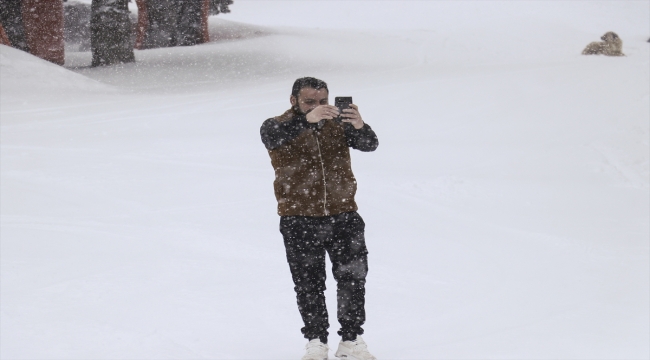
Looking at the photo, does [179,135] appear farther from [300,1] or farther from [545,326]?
[300,1]

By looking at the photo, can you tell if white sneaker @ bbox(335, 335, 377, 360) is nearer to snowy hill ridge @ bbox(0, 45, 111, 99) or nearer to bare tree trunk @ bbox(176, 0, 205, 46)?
snowy hill ridge @ bbox(0, 45, 111, 99)

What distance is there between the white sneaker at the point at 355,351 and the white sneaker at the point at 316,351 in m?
0.11

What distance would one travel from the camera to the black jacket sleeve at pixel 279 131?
4215 mm

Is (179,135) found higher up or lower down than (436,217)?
higher up

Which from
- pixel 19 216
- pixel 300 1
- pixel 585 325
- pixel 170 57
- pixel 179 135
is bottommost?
pixel 585 325

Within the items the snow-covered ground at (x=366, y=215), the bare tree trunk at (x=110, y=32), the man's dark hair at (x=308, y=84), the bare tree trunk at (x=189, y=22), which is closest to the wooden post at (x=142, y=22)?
the bare tree trunk at (x=189, y=22)

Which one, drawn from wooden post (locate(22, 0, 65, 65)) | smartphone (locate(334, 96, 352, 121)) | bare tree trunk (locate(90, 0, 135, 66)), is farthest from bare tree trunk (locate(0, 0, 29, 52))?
smartphone (locate(334, 96, 352, 121))

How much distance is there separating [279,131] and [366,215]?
4.76 m

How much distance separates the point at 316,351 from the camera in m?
4.51

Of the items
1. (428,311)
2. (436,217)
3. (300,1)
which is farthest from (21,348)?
(300,1)

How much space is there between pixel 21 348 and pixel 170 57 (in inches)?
732

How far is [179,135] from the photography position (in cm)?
1223

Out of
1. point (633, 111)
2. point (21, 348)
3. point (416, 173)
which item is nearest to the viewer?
point (21, 348)

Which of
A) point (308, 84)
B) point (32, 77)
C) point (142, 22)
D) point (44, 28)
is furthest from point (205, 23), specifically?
point (308, 84)
